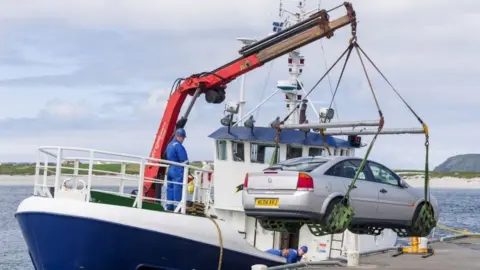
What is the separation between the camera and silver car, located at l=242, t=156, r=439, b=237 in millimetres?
14336

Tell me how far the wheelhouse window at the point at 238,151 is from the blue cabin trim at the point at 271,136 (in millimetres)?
230

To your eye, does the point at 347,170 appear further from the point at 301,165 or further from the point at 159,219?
the point at 159,219

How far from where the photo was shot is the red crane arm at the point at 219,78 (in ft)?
62.7

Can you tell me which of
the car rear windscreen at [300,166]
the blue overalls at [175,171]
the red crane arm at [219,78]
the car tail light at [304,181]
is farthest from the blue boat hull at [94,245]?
the red crane arm at [219,78]

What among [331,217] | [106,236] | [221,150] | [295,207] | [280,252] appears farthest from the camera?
[221,150]

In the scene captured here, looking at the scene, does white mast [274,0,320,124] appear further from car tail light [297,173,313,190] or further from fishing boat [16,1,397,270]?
car tail light [297,173,313,190]

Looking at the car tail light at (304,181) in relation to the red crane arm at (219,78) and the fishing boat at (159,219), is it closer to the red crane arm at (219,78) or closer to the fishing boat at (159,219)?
the fishing boat at (159,219)

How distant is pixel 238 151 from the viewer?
817 inches

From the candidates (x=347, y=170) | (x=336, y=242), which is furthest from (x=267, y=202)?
(x=336, y=242)

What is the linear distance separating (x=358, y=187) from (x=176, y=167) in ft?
13.0

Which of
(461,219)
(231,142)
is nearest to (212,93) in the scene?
(231,142)

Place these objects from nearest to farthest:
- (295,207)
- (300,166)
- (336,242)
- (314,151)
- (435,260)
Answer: (295,207), (300,166), (435,260), (336,242), (314,151)

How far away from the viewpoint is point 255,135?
67.1 feet

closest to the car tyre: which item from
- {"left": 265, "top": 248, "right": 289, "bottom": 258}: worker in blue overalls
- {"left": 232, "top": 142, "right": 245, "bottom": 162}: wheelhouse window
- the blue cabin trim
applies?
{"left": 265, "top": 248, "right": 289, "bottom": 258}: worker in blue overalls
